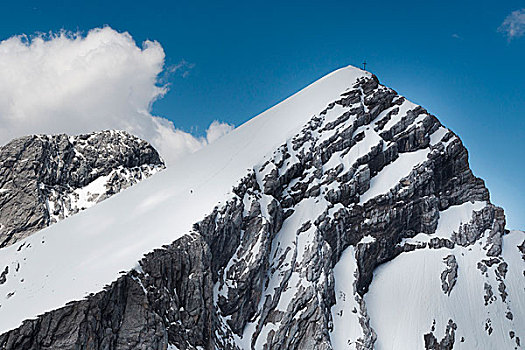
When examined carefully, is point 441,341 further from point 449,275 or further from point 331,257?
point 331,257

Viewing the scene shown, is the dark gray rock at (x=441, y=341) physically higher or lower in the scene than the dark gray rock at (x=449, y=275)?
lower

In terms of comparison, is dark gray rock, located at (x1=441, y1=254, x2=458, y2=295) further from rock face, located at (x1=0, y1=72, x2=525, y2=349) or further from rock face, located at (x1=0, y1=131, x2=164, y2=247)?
rock face, located at (x1=0, y1=131, x2=164, y2=247)

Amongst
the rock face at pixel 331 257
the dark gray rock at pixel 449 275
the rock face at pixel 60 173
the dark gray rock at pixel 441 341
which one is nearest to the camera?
the rock face at pixel 331 257

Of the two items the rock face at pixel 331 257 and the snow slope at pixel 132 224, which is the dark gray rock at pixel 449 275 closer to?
the rock face at pixel 331 257

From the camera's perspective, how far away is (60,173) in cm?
10988

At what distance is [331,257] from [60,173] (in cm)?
7208

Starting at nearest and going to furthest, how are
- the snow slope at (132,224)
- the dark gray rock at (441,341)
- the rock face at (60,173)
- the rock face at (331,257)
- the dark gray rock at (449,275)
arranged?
the snow slope at (132,224) → the rock face at (331,257) → the dark gray rock at (441,341) → the dark gray rock at (449,275) → the rock face at (60,173)

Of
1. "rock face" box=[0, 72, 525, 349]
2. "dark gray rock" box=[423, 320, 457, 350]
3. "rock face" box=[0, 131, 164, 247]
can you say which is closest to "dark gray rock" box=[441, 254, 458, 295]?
"rock face" box=[0, 72, 525, 349]

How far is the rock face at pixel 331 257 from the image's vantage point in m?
43.1

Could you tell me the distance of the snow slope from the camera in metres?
42.1

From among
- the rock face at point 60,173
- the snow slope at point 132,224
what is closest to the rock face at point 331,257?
the snow slope at point 132,224

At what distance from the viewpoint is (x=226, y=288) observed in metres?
55.0

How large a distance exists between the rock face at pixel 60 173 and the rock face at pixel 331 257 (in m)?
57.4

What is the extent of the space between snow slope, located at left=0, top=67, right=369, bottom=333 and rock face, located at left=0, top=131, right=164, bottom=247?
40.9 meters
